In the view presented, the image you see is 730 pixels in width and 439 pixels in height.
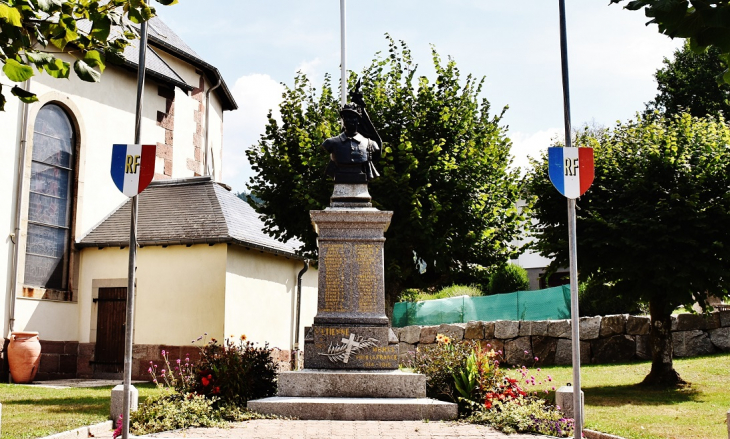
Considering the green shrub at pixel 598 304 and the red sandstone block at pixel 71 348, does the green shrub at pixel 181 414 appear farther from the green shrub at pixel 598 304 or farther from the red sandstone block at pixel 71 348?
the green shrub at pixel 598 304

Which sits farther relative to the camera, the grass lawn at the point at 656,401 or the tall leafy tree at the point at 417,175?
the tall leafy tree at the point at 417,175

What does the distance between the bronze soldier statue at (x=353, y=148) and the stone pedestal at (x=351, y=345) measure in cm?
23

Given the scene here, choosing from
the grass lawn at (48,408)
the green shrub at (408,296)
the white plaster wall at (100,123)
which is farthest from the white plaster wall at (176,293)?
the green shrub at (408,296)

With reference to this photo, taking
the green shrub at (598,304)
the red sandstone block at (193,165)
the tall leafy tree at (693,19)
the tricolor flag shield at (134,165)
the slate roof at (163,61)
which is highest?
the slate roof at (163,61)

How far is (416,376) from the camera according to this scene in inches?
384

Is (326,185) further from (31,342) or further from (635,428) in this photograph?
(635,428)

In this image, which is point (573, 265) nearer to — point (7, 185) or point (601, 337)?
Answer: point (601, 337)

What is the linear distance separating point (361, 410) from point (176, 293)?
8777 millimetres

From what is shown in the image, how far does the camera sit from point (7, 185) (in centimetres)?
1573

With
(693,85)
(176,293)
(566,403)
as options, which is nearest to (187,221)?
(176,293)

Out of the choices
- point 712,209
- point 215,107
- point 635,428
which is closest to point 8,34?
point 635,428

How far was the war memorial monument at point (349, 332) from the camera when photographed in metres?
9.33

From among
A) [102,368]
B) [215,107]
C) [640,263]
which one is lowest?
[102,368]

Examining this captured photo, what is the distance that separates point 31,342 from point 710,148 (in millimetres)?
14181
